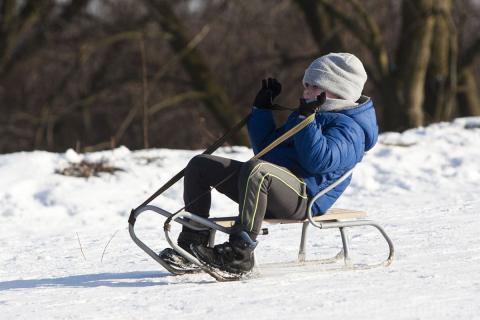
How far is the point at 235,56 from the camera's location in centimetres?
2083

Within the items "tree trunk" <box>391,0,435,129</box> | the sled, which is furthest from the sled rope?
"tree trunk" <box>391,0,435,129</box>

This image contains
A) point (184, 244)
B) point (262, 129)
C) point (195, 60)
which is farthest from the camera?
point (195, 60)

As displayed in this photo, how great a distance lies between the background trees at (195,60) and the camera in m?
14.9

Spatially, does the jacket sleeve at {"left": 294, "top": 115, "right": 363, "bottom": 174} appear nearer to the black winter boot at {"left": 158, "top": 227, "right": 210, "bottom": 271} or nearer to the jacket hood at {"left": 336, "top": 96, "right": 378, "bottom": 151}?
the jacket hood at {"left": 336, "top": 96, "right": 378, "bottom": 151}

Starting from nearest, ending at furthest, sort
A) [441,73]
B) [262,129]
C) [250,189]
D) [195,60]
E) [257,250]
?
[250,189] → [262,129] → [257,250] → [441,73] → [195,60]

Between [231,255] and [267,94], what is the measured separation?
34.3 inches

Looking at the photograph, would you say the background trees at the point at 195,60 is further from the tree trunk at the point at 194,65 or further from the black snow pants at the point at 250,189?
the black snow pants at the point at 250,189

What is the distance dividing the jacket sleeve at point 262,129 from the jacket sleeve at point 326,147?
0.35m

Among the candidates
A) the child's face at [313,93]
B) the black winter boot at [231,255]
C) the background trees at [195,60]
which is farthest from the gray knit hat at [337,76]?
the background trees at [195,60]

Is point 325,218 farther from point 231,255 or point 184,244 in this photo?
point 184,244

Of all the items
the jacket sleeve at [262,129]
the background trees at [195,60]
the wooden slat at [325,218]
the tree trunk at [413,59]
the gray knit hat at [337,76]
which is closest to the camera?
the wooden slat at [325,218]

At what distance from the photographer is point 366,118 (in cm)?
509

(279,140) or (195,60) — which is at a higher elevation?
(279,140)

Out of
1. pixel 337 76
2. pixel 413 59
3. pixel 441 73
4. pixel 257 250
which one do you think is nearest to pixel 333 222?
pixel 337 76
